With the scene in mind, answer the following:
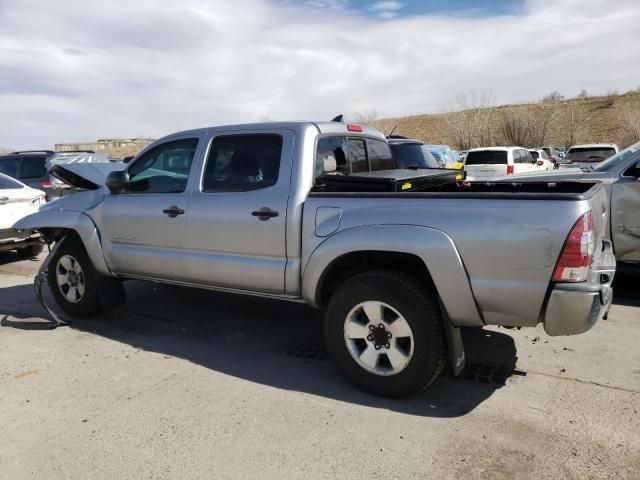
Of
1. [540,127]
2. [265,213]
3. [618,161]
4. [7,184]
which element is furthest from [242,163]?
[540,127]

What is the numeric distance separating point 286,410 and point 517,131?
1928 inches

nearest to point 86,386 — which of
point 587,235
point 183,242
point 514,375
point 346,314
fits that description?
point 183,242

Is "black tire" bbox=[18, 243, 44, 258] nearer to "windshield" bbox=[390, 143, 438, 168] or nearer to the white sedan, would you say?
the white sedan

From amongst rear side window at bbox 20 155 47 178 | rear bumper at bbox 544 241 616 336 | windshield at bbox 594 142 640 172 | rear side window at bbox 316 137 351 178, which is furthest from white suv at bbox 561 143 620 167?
rear bumper at bbox 544 241 616 336

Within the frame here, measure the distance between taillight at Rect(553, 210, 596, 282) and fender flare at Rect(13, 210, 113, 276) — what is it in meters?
4.16

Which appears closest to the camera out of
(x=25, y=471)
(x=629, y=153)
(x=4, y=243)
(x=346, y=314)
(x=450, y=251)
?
(x=25, y=471)

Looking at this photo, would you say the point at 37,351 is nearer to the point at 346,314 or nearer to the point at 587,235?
the point at 346,314

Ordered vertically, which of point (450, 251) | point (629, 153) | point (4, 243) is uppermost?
point (629, 153)

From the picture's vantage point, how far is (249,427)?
3.39 m

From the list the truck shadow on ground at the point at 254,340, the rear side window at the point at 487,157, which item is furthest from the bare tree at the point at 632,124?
the truck shadow on ground at the point at 254,340

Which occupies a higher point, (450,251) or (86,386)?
(450,251)

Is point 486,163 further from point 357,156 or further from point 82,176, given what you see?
point 82,176

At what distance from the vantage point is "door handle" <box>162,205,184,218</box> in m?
4.66

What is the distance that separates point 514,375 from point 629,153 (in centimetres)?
383
